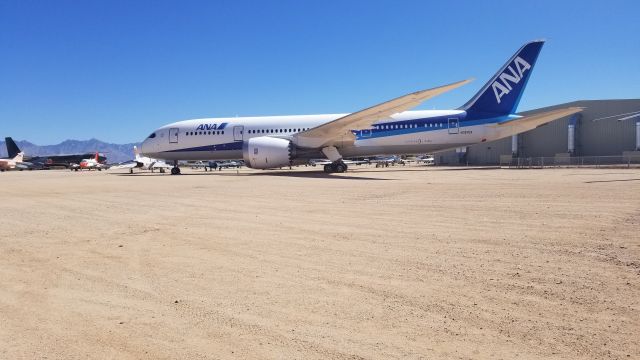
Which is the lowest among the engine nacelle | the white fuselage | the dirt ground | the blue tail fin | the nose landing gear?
the dirt ground

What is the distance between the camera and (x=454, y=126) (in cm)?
2169

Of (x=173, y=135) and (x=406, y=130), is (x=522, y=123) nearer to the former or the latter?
(x=406, y=130)

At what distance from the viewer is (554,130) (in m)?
36.3

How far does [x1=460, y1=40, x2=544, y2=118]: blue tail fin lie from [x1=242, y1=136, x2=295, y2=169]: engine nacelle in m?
10.1

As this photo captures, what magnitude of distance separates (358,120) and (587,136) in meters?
26.2

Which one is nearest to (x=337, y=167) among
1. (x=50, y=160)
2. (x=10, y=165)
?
(x=10, y=165)

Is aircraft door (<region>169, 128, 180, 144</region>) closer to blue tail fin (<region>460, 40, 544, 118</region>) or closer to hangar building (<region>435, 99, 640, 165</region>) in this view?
blue tail fin (<region>460, 40, 544, 118</region>)

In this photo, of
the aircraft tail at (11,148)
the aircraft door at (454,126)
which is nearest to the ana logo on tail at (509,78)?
the aircraft door at (454,126)

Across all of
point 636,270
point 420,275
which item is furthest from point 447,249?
point 636,270

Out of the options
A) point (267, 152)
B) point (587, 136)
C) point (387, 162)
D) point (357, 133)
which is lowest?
point (387, 162)

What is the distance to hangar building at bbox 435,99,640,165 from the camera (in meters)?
32.5

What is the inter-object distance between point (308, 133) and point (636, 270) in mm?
17774

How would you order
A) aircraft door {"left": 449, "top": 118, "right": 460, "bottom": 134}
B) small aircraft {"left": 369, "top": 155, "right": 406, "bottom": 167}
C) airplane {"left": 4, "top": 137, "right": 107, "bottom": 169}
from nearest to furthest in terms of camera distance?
aircraft door {"left": 449, "top": 118, "right": 460, "bottom": 134} < small aircraft {"left": 369, "top": 155, "right": 406, "bottom": 167} < airplane {"left": 4, "top": 137, "right": 107, "bottom": 169}

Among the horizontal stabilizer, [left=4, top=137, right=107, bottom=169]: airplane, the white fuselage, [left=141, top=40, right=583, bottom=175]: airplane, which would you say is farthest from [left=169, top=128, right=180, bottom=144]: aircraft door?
[left=4, top=137, right=107, bottom=169]: airplane
